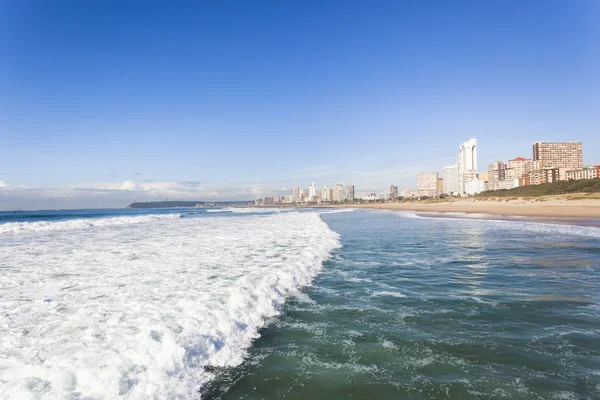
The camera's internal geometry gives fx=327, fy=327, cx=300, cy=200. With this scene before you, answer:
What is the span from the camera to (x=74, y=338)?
4.45 metres

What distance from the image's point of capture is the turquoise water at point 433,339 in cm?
368

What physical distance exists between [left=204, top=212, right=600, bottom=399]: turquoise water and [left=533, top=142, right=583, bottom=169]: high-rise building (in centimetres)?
19096

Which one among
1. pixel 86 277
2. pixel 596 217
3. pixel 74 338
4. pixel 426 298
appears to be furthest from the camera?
pixel 596 217

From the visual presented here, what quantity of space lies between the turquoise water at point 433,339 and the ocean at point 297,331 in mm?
24

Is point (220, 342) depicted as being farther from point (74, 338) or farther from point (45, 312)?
point (45, 312)

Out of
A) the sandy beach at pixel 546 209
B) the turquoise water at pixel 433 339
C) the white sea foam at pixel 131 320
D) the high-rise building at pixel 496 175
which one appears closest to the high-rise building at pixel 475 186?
the high-rise building at pixel 496 175

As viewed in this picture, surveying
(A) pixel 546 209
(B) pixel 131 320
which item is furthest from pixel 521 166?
(B) pixel 131 320

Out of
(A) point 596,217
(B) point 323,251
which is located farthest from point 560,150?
(B) point 323,251

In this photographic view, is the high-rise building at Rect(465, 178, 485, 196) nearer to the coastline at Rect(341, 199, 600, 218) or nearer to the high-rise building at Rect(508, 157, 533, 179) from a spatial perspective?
the high-rise building at Rect(508, 157, 533, 179)

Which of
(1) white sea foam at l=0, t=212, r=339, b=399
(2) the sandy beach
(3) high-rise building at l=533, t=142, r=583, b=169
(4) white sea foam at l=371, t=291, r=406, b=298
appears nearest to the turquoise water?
(4) white sea foam at l=371, t=291, r=406, b=298

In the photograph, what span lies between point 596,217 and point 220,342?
36.3 metres

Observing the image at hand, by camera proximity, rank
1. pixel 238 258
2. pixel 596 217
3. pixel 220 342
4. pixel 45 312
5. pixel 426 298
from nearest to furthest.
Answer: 1. pixel 220 342
2. pixel 45 312
3. pixel 426 298
4. pixel 238 258
5. pixel 596 217

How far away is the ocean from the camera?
3623mm

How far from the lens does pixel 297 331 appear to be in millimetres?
5383
